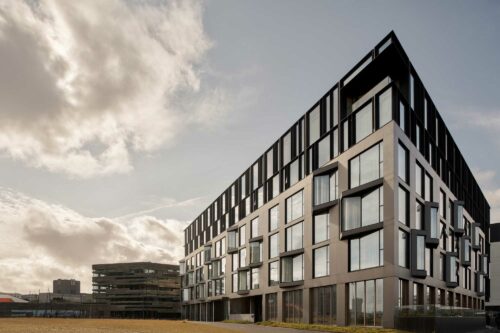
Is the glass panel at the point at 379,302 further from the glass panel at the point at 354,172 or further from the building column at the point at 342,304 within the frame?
the glass panel at the point at 354,172

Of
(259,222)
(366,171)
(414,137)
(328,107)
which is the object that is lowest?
(259,222)

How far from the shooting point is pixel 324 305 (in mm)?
46719

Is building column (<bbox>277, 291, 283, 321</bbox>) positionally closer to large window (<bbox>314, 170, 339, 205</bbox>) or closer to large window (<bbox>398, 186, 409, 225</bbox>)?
large window (<bbox>314, 170, 339, 205</bbox>)

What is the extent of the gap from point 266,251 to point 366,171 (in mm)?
26640

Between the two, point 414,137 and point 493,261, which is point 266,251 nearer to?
point 414,137

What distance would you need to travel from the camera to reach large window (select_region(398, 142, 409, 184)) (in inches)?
1554

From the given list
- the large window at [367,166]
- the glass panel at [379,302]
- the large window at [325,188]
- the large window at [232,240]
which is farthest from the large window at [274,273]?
the glass panel at [379,302]

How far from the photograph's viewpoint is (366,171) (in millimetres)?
41188

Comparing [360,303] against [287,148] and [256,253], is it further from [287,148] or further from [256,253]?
[256,253]

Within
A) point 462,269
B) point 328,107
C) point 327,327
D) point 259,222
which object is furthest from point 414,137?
point 259,222

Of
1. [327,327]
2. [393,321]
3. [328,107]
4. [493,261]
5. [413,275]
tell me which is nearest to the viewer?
[393,321]

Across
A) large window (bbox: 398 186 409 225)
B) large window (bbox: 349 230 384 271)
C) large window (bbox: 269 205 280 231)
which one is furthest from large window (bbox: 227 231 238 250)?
large window (bbox: 398 186 409 225)

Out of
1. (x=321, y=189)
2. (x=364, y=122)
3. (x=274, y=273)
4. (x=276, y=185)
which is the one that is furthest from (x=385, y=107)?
(x=274, y=273)

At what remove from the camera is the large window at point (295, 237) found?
53.7 m
